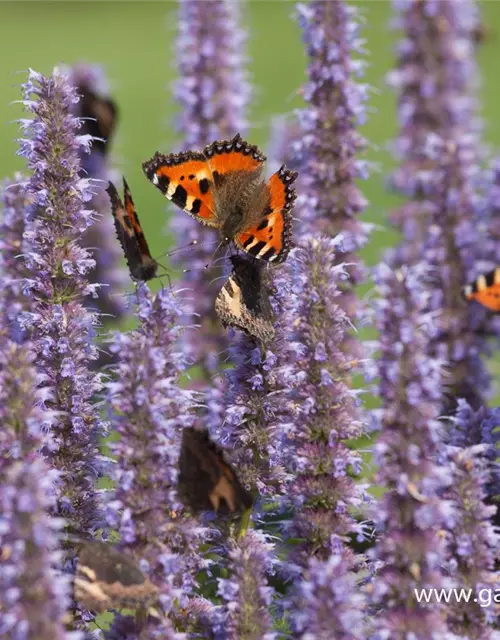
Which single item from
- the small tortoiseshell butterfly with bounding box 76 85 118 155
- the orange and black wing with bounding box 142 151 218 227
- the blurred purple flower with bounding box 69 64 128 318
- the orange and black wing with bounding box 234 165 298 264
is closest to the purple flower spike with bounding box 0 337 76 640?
the orange and black wing with bounding box 234 165 298 264

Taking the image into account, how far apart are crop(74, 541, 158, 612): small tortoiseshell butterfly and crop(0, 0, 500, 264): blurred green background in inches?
417

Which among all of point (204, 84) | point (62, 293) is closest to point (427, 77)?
point (204, 84)

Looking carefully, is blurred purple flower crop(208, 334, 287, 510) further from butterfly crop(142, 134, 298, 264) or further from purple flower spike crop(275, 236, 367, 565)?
butterfly crop(142, 134, 298, 264)

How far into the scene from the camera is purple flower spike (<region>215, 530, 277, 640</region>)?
380cm

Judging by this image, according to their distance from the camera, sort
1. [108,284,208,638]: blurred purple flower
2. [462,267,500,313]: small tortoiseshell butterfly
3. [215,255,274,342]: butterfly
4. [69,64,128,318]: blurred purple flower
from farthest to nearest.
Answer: [69,64,128,318]: blurred purple flower → [462,267,500,313]: small tortoiseshell butterfly → [215,255,274,342]: butterfly → [108,284,208,638]: blurred purple flower

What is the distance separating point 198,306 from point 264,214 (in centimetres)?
254

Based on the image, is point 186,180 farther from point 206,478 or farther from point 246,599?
point 246,599

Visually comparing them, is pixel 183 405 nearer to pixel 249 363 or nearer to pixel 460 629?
pixel 249 363

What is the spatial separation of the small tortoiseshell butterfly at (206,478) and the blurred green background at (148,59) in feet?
33.3

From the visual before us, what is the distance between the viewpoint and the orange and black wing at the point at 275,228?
4.79 m

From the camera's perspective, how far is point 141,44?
37500 mm

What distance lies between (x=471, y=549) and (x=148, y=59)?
3218 centimetres

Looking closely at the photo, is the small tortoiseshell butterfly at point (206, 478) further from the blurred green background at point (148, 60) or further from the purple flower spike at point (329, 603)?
the blurred green background at point (148, 60)

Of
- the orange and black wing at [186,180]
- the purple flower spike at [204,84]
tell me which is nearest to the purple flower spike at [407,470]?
the orange and black wing at [186,180]
